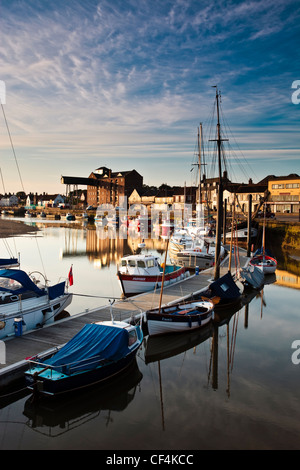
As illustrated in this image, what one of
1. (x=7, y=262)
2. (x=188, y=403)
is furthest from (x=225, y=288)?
(x=7, y=262)

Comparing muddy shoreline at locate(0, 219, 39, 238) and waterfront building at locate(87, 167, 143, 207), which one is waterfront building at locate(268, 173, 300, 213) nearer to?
muddy shoreline at locate(0, 219, 39, 238)

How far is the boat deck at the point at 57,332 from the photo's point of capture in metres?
13.6

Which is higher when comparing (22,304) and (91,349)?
(22,304)

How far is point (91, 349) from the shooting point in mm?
14000

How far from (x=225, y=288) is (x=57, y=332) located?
13085mm

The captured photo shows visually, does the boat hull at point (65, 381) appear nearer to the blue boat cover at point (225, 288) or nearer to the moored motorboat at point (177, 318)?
the moored motorboat at point (177, 318)

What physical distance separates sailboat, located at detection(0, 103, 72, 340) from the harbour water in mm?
4005

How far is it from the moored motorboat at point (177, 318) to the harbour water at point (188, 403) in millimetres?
647

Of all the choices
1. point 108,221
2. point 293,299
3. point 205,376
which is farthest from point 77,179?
point 205,376

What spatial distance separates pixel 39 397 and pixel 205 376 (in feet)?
23.2

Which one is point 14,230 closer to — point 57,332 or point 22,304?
point 22,304

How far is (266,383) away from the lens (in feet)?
48.8

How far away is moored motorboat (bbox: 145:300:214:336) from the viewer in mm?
19047
